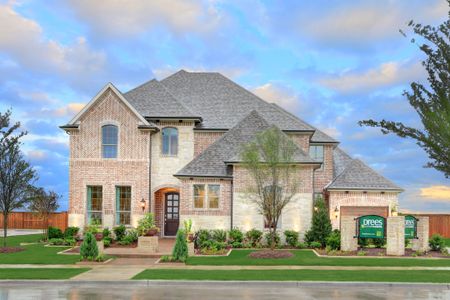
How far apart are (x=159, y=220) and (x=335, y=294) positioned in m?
21.7

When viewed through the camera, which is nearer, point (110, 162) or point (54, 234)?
point (110, 162)

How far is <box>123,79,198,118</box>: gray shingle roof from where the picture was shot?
117 ft

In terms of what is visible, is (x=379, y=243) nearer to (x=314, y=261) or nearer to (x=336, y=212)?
(x=336, y=212)

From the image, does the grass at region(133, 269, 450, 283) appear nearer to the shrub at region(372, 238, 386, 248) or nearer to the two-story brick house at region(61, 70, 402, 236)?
the shrub at region(372, 238, 386, 248)

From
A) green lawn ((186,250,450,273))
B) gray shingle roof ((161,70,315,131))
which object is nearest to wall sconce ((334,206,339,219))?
gray shingle roof ((161,70,315,131))

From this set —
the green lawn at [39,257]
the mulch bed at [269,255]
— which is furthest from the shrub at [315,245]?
the green lawn at [39,257]

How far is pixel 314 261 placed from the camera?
78.7 feet

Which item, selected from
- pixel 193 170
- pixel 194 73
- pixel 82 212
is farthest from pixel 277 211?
pixel 194 73

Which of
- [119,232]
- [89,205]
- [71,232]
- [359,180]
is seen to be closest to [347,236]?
[359,180]

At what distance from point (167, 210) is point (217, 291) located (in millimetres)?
20694

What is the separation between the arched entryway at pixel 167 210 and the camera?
36156 mm

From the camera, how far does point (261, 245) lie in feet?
101

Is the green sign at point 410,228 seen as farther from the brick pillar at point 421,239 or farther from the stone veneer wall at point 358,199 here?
the stone veneer wall at point 358,199

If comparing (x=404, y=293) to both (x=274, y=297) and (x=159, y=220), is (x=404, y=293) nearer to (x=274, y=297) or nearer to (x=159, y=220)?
(x=274, y=297)
